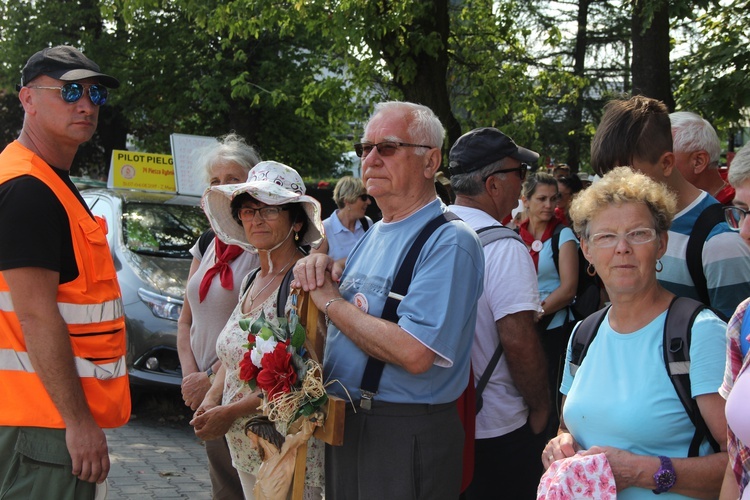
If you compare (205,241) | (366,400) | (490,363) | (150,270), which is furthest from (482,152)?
(150,270)

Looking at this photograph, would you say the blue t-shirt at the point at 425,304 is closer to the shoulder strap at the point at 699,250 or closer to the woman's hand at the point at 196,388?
the shoulder strap at the point at 699,250

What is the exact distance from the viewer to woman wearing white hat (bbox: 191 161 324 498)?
3.38 metres

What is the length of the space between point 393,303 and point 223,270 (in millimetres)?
1535

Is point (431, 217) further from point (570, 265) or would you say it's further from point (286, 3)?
point (286, 3)

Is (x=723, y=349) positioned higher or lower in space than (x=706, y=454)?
higher

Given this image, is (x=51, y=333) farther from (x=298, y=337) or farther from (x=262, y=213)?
(x=262, y=213)

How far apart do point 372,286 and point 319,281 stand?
7.6 inches

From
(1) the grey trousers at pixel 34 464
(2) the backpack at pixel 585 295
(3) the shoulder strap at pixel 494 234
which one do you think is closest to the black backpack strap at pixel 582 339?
(3) the shoulder strap at pixel 494 234

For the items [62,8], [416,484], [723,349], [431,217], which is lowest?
[416,484]

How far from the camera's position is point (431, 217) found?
9.64ft

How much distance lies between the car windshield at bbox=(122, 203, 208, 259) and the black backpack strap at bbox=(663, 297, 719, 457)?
615 cm

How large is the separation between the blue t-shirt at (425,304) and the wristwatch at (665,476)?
29.0 inches

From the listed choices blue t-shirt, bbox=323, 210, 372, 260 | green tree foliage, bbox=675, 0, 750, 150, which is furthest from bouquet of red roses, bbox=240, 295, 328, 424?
blue t-shirt, bbox=323, 210, 372, 260

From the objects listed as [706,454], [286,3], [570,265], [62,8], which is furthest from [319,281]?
[62,8]
